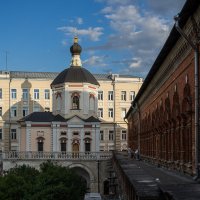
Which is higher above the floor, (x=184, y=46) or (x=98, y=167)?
(x=184, y=46)

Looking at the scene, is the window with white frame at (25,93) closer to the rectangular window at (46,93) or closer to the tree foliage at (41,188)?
the rectangular window at (46,93)

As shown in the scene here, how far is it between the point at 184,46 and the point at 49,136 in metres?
38.1

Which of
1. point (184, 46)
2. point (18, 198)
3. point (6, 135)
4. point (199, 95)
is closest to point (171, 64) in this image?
point (184, 46)

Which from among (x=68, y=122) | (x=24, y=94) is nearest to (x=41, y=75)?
(x=24, y=94)

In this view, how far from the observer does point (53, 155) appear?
1978 inches

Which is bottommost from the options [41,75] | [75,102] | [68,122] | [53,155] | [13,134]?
[53,155]

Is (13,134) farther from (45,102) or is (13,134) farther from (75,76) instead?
(75,76)

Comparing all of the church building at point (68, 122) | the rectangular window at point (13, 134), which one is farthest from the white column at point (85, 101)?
the rectangular window at point (13, 134)

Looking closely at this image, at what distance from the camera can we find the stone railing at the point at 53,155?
4956 cm

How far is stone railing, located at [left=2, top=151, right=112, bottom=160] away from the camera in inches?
1951

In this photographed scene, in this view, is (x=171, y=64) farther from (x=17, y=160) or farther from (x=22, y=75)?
(x=22, y=75)

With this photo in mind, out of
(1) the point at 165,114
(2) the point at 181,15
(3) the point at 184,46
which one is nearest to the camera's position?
(2) the point at 181,15

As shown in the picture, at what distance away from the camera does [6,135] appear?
63688 mm

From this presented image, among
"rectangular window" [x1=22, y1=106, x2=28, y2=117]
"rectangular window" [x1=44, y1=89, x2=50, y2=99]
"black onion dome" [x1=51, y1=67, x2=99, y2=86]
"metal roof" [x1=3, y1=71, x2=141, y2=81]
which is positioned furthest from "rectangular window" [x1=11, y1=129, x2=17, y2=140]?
"black onion dome" [x1=51, y1=67, x2=99, y2=86]
